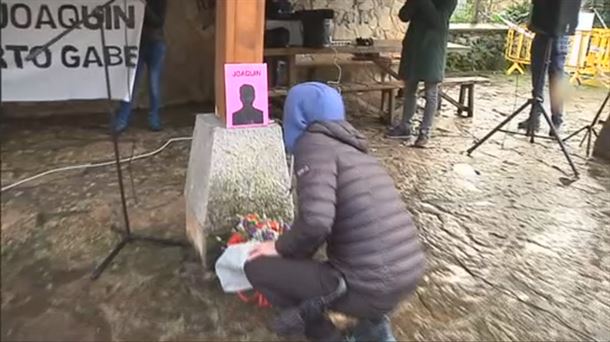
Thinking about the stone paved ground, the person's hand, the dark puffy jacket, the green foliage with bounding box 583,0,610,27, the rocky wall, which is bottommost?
the stone paved ground

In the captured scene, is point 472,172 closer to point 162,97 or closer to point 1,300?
point 162,97

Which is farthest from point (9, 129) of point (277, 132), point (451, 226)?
point (451, 226)

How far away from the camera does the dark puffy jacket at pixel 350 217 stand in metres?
1.77

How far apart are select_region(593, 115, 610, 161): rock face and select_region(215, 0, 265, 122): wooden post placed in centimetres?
324

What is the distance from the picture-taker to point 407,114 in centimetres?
474

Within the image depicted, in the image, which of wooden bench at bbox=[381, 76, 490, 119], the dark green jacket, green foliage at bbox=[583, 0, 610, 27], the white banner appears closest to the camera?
the white banner

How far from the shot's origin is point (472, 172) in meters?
4.03

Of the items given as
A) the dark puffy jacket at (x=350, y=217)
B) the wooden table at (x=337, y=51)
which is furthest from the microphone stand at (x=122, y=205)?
the wooden table at (x=337, y=51)

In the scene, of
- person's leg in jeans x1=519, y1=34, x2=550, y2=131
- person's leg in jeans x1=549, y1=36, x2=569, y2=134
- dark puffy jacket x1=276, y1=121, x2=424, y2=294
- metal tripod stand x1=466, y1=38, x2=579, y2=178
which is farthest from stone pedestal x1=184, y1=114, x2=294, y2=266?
person's leg in jeans x1=549, y1=36, x2=569, y2=134

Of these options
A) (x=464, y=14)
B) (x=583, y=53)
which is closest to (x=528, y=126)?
(x=583, y=53)

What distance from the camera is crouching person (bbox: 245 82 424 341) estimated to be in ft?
5.90

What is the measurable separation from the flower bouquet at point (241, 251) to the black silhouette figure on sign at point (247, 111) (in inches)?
15.1

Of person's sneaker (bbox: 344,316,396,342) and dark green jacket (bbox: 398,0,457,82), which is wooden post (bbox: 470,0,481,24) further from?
person's sneaker (bbox: 344,316,396,342)

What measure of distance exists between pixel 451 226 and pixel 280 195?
109 centimetres
